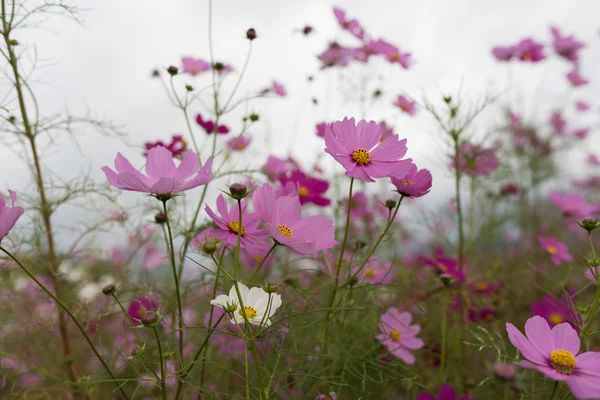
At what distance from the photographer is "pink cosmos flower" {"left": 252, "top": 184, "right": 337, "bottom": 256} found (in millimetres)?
591

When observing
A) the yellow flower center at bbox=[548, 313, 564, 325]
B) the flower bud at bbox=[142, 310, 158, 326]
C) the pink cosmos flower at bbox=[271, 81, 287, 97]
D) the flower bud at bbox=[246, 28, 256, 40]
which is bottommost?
the yellow flower center at bbox=[548, 313, 564, 325]

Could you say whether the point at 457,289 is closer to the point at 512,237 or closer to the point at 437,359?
the point at 437,359

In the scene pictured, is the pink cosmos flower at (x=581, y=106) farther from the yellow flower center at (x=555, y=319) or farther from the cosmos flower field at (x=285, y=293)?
the yellow flower center at (x=555, y=319)

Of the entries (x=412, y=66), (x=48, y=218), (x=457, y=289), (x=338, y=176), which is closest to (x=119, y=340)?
(x=48, y=218)

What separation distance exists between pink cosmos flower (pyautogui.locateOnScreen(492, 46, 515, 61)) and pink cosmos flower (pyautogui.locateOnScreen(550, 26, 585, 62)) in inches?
14.8

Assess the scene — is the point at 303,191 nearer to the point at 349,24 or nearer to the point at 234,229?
the point at 234,229

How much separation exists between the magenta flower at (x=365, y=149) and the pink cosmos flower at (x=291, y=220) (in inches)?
3.6

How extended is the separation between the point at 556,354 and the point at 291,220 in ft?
1.25

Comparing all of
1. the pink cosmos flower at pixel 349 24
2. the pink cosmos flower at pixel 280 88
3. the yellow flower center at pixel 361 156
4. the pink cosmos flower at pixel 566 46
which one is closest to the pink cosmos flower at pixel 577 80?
the pink cosmos flower at pixel 566 46

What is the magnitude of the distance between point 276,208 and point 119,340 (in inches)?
42.9

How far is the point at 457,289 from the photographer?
117cm

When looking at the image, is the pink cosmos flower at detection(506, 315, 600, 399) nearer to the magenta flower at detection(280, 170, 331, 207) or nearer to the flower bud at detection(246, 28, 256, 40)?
the magenta flower at detection(280, 170, 331, 207)

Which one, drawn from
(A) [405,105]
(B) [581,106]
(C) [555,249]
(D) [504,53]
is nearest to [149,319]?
(A) [405,105]

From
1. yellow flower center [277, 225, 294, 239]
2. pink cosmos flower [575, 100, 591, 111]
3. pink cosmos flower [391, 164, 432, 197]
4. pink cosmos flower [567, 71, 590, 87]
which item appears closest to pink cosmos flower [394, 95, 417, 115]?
pink cosmos flower [391, 164, 432, 197]
